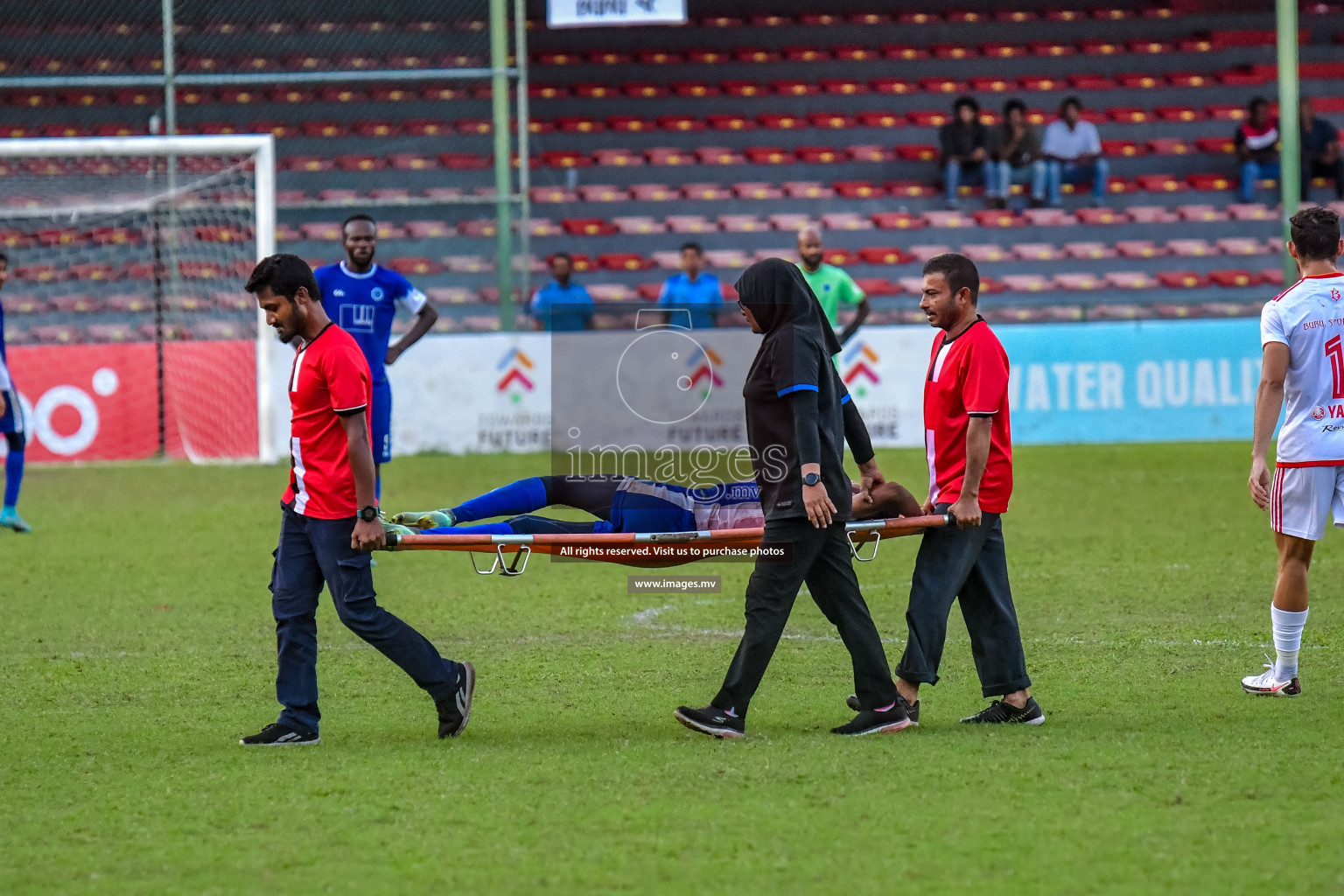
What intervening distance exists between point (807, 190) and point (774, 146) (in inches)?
42.3

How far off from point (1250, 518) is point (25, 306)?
43.1ft

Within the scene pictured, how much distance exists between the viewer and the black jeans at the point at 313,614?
17.2ft

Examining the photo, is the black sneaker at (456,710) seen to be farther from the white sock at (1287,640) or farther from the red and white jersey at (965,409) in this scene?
the white sock at (1287,640)

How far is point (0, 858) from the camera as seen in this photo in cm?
404

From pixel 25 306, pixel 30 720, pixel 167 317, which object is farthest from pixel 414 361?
pixel 30 720

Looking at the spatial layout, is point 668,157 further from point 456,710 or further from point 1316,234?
point 456,710

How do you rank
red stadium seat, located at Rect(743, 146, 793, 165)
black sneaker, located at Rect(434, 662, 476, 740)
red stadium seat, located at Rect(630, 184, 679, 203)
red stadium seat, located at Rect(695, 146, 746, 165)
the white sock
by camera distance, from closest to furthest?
black sneaker, located at Rect(434, 662, 476, 740) < the white sock < red stadium seat, located at Rect(630, 184, 679, 203) < red stadium seat, located at Rect(695, 146, 746, 165) < red stadium seat, located at Rect(743, 146, 793, 165)

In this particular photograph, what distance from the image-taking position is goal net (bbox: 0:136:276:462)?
16.1 meters

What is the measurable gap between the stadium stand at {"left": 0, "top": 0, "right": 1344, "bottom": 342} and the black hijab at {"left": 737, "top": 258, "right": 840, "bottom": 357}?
11.7 metres

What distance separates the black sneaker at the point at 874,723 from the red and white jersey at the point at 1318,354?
6.18 feet

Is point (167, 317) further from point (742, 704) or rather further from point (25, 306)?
point (742, 704)

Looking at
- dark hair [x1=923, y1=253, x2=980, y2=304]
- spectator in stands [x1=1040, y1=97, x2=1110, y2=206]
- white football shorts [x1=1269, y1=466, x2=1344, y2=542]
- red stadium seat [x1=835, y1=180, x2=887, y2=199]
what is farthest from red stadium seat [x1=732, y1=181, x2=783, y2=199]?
dark hair [x1=923, y1=253, x2=980, y2=304]

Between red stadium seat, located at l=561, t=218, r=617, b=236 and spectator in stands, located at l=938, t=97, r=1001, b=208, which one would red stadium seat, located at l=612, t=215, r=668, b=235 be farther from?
spectator in stands, located at l=938, t=97, r=1001, b=208

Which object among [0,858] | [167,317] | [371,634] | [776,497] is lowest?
[0,858]
